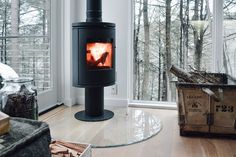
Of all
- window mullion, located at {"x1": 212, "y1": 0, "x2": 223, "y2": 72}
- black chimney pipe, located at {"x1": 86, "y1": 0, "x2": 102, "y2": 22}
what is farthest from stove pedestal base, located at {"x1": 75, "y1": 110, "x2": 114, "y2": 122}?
window mullion, located at {"x1": 212, "y1": 0, "x2": 223, "y2": 72}

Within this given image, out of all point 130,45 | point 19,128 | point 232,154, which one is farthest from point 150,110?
point 19,128

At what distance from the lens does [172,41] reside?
326 centimetres

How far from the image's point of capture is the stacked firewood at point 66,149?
1558mm

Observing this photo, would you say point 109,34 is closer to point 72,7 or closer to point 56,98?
point 72,7

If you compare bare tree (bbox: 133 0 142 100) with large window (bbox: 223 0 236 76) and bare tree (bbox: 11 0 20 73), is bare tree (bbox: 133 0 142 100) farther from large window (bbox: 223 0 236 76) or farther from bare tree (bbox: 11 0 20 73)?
bare tree (bbox: 11 0 20 73)

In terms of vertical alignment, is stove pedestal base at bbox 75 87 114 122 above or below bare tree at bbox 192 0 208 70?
below

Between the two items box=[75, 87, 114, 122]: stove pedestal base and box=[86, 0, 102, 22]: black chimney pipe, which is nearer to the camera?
box=[86, 0, 102, 22]: black chimney pipe

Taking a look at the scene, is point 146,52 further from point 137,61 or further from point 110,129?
point 110,129

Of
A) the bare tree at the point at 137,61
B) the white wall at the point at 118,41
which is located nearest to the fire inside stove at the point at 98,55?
the white wall at the point at 118,41

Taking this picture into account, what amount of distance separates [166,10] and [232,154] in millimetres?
1911

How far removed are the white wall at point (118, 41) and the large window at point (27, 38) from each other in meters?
0.28

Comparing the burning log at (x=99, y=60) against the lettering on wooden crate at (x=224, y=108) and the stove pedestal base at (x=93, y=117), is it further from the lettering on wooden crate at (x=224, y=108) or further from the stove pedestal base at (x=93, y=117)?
the lettering on wooden crate at (x=224, y=108)

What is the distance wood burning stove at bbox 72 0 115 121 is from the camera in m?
2.66

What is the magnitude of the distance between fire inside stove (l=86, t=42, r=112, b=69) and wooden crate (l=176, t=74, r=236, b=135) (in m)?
0.84
